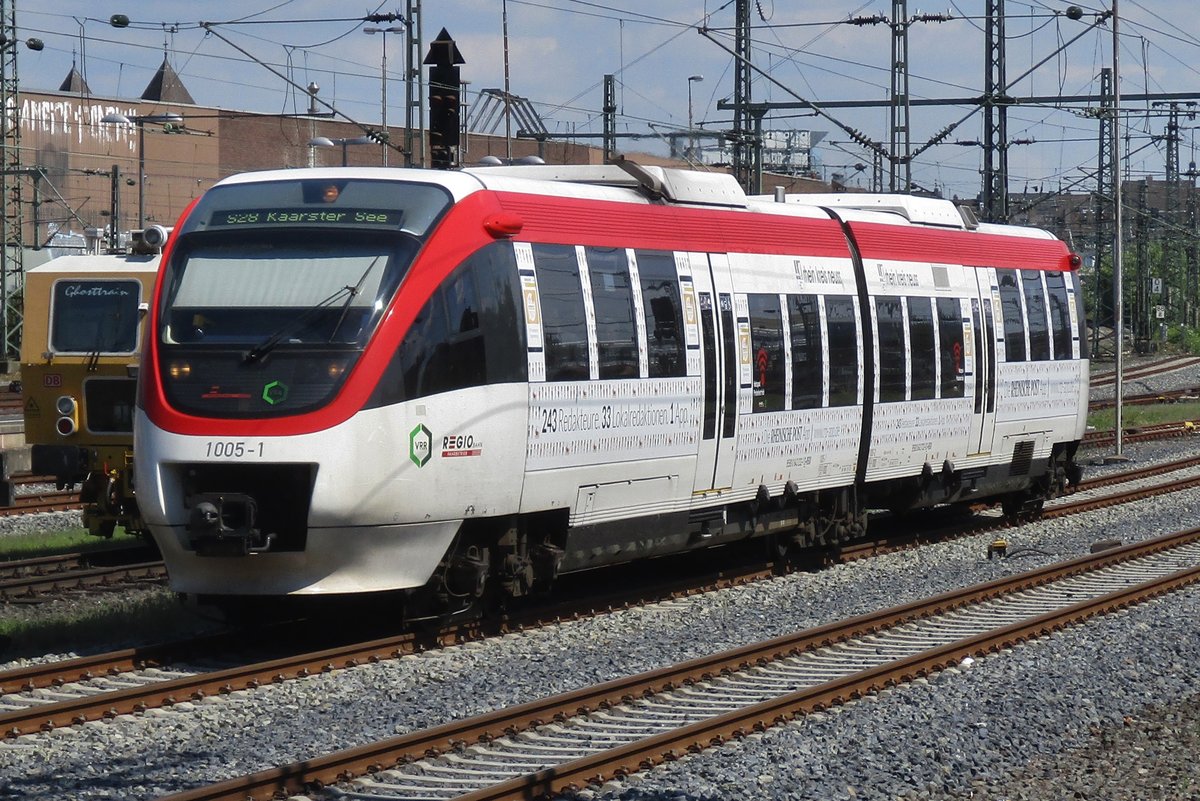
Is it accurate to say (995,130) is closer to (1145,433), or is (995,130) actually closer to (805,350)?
(1145,433)

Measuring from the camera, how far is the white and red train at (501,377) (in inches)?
422

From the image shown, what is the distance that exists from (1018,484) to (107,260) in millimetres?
10364

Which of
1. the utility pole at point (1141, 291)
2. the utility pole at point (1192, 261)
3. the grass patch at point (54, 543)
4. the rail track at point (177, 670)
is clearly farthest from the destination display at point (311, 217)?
the utility pole at point (1192, 261)

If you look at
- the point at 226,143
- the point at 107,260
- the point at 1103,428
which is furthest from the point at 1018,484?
the point at 226,143

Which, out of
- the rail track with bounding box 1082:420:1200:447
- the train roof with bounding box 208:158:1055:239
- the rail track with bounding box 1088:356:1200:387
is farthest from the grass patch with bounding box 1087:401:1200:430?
the train roof with bounding box 208:158:1055:239

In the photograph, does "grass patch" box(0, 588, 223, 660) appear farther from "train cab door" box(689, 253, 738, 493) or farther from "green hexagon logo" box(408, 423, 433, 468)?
"train cab door" box(689, 253, 738, 493)

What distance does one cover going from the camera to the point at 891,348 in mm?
16906

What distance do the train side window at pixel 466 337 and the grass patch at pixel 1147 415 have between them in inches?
1024

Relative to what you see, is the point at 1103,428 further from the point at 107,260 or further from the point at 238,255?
the point at 238,255

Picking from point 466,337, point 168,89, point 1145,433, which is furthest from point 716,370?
point 168,89

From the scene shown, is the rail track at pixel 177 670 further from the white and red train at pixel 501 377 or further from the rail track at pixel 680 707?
the rail track at pixel 680 707

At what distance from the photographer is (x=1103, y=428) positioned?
35.8 metres

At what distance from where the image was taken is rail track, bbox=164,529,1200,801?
25.9 ft

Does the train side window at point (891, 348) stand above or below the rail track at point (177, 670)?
above
